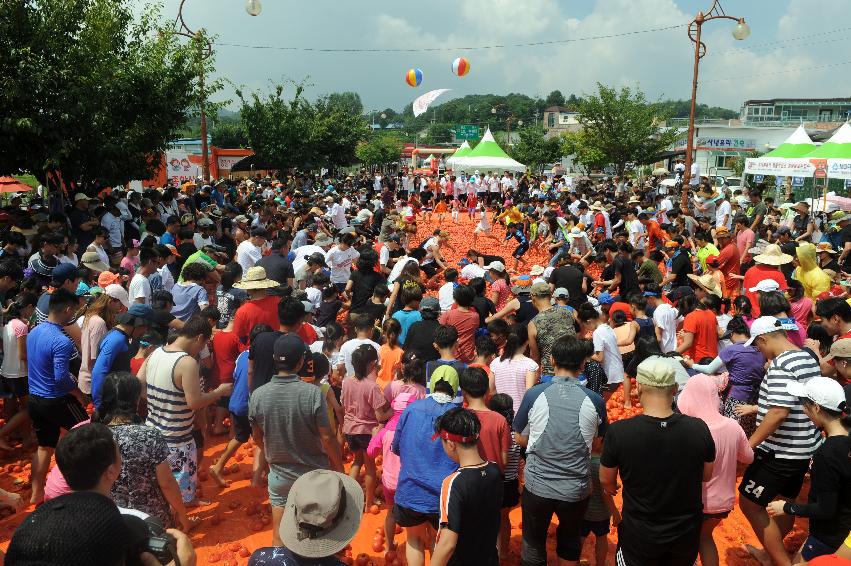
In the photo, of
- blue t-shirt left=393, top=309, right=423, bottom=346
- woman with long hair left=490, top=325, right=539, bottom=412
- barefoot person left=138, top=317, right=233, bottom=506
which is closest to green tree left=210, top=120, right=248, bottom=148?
blue t-shirt left=393, top=309, right=423, bottom=346

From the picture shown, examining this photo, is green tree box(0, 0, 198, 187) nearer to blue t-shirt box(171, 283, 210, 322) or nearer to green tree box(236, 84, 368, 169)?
blue t-shirt box(171, 283, 210, 322)


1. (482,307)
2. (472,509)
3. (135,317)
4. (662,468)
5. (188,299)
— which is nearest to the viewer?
(472,509)

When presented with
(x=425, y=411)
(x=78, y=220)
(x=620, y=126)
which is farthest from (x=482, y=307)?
(x=620, y=126)

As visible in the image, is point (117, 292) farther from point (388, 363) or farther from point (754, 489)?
point (754, 489)

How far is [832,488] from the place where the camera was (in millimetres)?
3131

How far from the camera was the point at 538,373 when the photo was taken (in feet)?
15.4

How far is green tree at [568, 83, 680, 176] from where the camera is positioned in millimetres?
32594

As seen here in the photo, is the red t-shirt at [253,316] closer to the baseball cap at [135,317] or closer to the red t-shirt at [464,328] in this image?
the baseball cap at [135,317]

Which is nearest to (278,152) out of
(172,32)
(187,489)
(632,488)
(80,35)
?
(172,32)

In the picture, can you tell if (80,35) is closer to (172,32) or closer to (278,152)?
(172,32)

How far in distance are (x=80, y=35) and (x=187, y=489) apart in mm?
10647

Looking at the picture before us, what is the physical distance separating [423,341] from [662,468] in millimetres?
2612

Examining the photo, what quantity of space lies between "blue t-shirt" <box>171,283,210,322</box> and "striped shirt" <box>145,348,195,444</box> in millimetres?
2161

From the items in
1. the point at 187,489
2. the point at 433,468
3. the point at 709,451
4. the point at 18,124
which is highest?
the point at 18,124
